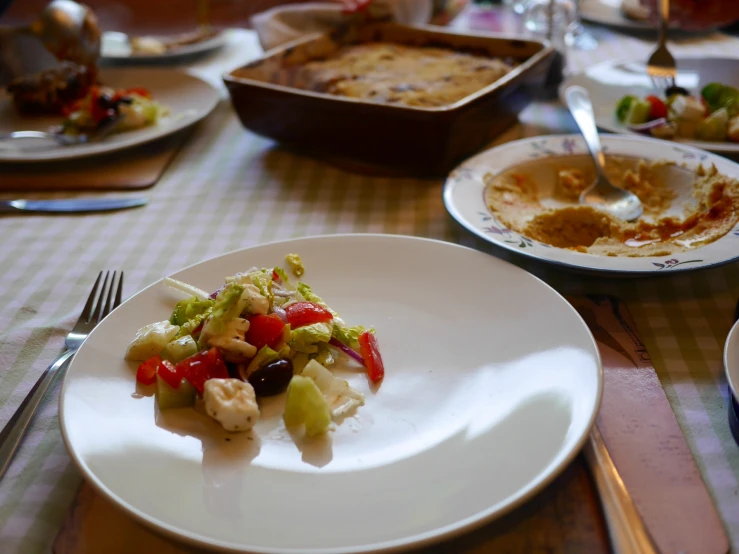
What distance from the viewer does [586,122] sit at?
55.5 inches

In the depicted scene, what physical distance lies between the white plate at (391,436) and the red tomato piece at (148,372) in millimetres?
16

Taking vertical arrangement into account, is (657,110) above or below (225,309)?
below

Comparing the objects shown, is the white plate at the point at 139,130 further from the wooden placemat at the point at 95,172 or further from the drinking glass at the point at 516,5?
the drinking glass at the point at 516,5

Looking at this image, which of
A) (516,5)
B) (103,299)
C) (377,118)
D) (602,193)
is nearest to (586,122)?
(602,193)

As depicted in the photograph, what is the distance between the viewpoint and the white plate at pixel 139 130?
5.13 feet

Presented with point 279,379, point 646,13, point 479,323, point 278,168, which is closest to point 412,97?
point 278,168

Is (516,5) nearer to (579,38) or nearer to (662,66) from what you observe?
(579,38)

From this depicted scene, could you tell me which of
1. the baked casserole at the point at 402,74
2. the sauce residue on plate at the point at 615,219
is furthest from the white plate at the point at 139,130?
the sauce residue on plate at the point at 615,219

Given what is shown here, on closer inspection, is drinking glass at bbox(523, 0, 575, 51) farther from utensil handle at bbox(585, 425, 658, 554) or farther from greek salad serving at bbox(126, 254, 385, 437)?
utensil handle at bbox(585, 425, 658, 554)

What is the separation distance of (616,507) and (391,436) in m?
0.24

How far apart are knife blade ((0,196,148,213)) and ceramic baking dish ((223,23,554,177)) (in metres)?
0.36

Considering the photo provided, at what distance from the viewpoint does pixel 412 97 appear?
1.49 metres

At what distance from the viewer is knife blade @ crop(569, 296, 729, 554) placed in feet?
2.04

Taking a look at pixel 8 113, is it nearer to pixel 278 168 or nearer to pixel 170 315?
pixel 278 168
